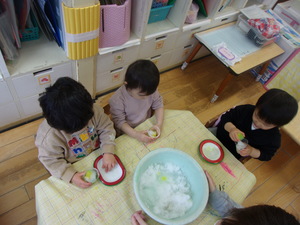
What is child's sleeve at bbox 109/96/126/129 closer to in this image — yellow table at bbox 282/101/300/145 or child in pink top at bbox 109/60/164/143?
child in pink top at bbox 109/60/164/143

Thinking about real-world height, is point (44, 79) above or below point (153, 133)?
below

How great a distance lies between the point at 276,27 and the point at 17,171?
2361mm

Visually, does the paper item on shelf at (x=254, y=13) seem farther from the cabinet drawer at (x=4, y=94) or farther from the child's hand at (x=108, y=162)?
the cabinet drawer at (x=4, y=94)

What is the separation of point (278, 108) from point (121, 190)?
0.78m

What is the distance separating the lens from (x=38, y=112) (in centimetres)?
174

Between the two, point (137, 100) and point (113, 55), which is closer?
point (137, 100)

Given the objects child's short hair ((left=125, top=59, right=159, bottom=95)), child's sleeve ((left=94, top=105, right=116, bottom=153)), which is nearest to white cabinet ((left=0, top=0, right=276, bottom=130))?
child's short hair ((left=125, top=59, right=159, bottom=95))

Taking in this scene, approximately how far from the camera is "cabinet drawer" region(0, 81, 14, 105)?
4.51 feet

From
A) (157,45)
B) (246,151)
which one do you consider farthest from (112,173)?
(157,45)

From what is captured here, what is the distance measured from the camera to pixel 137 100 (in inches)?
47.7

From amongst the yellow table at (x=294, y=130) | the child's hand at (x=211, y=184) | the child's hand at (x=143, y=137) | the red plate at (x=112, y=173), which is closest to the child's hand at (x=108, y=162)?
the red plate at (x=112, y=173)

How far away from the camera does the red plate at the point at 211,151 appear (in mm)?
1035

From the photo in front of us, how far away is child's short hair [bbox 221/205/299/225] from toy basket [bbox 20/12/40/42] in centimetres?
149

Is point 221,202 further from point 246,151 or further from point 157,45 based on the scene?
point 157,45
